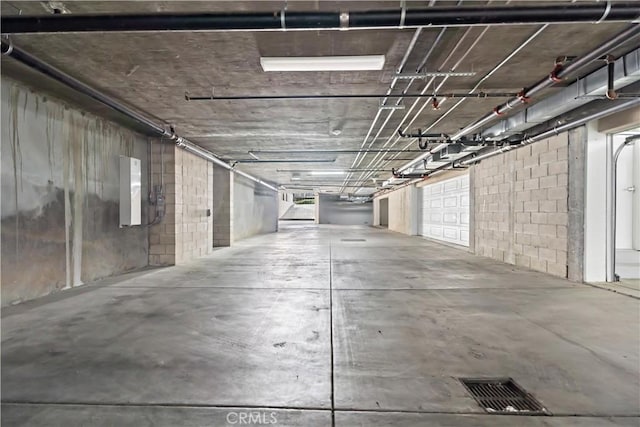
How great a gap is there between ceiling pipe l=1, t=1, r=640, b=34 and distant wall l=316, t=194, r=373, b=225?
21.9m

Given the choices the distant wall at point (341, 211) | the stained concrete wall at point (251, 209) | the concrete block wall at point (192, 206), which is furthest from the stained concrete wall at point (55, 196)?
the distant wall at point (341, 211)

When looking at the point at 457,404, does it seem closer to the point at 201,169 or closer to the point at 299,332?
the point at 299,332

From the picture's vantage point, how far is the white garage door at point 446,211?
893 centimetres

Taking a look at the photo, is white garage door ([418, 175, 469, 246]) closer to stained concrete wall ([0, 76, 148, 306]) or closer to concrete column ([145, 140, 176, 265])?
concrete column ([145, 140, 176, 265])

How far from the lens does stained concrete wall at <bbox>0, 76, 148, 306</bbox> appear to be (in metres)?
3.45

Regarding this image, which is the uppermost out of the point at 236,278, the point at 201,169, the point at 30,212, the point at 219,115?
the point at 219,115

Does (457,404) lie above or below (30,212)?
below

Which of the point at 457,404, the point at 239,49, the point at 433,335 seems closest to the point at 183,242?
the point at 239,49

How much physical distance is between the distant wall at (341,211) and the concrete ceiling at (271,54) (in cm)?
1906

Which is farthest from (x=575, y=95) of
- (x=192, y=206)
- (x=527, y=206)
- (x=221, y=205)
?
(x=221, y=205)

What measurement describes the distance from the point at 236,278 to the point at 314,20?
3.78 m

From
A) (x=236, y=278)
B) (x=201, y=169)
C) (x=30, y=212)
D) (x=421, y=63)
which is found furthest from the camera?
(x=201, y=169)

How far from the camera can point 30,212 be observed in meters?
3.65

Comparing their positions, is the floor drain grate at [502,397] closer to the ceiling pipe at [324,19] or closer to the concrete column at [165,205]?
the ceiling pipe at [324,19]
